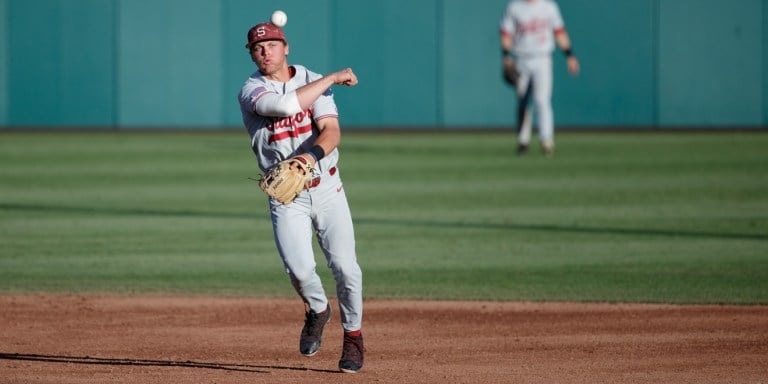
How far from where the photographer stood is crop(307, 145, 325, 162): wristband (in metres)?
6.09

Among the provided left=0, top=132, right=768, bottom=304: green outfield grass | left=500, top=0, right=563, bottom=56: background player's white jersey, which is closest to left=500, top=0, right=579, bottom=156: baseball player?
left=500, top=0, right=563, bottom=56: background player's white jersey

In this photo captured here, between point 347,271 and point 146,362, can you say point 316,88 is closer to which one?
point 347,271

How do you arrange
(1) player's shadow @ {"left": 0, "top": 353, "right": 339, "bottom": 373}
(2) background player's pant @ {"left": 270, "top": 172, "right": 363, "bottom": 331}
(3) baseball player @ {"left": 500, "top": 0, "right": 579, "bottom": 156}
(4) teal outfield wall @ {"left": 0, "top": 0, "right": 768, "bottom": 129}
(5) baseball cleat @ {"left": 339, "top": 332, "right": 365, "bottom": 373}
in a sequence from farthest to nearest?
(4) teal outfield wall @ {"left": 0, "top": 0, "right": 768, "bottom": 129} < (3) baseball player @ {"left": 500, "top": 0, "right": 579, "bottom": 156} < (1) player's shadow @ {"left": 0, "top": 353, "right": 339, "bottom": 373} < (5) baseball cleat @ {"left": 339, "top": 332, "right": 365, "bottom": 373} < (2) background player's pant @ {"left": 270, "top": 172, "right": 363, "bottom": 331}

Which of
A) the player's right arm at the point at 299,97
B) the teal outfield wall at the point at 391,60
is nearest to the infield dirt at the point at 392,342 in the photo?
the player's right arm at the point at 299,97

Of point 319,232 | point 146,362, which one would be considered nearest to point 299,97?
point 319,232

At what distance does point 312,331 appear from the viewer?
6.68 metres

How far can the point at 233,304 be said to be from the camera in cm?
880

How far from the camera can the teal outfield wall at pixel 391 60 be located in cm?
2670

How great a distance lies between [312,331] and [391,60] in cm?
2063

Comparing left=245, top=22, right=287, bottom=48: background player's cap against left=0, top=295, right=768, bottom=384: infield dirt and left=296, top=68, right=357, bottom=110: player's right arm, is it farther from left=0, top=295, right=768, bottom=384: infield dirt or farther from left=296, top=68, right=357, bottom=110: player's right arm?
left=0, top=295, right=768, bottom=384: infield dirt

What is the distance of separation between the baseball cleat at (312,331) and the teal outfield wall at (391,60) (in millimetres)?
20310

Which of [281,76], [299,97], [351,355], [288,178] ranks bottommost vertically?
[351,355]

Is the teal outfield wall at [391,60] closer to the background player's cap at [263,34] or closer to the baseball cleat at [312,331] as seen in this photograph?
the baseball cleat at [312,331]

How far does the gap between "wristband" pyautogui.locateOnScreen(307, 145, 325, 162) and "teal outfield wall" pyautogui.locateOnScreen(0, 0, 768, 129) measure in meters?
20.8
